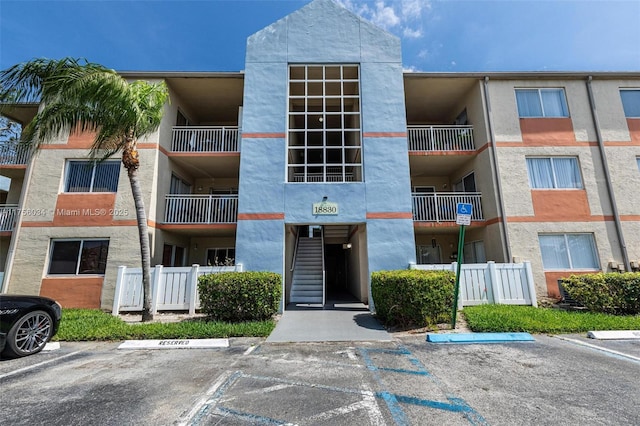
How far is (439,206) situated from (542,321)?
5.87 m

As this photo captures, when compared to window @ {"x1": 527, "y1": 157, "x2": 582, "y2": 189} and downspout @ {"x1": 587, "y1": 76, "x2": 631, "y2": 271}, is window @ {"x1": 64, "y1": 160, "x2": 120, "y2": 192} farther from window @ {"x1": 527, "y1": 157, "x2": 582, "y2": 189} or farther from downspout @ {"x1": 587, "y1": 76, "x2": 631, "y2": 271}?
downspout @ {"x1": 587, "y1": 76, "x2": 631, "y2": 271}

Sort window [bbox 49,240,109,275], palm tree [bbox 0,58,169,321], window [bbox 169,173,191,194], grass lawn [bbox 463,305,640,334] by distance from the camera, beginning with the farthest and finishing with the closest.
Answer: window [bbox 169,173,191,194] < window [bbox 49,240,109,275] < palm tree [bbox 0,58,169,321] < grass lawn [bbox 463,305,640,334]

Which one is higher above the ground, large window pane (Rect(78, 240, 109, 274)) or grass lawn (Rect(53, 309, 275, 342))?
large window pane (Rect(78, 240, 109, 274))

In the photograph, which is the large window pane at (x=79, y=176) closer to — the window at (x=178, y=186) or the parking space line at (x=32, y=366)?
the window at (x=178, y=186)

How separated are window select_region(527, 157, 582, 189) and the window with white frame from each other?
286 inches

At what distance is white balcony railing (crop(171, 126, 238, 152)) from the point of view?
42.0 ft

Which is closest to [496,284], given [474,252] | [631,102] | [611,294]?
[611,294]

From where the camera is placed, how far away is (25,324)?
563 centimetres


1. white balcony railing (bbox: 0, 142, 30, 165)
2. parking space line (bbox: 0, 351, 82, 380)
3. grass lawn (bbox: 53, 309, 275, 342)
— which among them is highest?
white balcony railing (bbox: 0, 142, 30, 165)

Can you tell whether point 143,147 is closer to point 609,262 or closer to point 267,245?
point 267,245

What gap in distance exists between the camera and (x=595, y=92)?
12438 millimetres

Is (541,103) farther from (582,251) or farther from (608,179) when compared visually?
(582,251)

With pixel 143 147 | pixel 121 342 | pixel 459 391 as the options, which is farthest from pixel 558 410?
pixel 143 147

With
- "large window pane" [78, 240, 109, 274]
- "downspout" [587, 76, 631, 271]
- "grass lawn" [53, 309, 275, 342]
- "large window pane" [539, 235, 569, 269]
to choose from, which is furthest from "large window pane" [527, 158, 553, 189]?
"large window pane" [78, 240, 109, 274]
